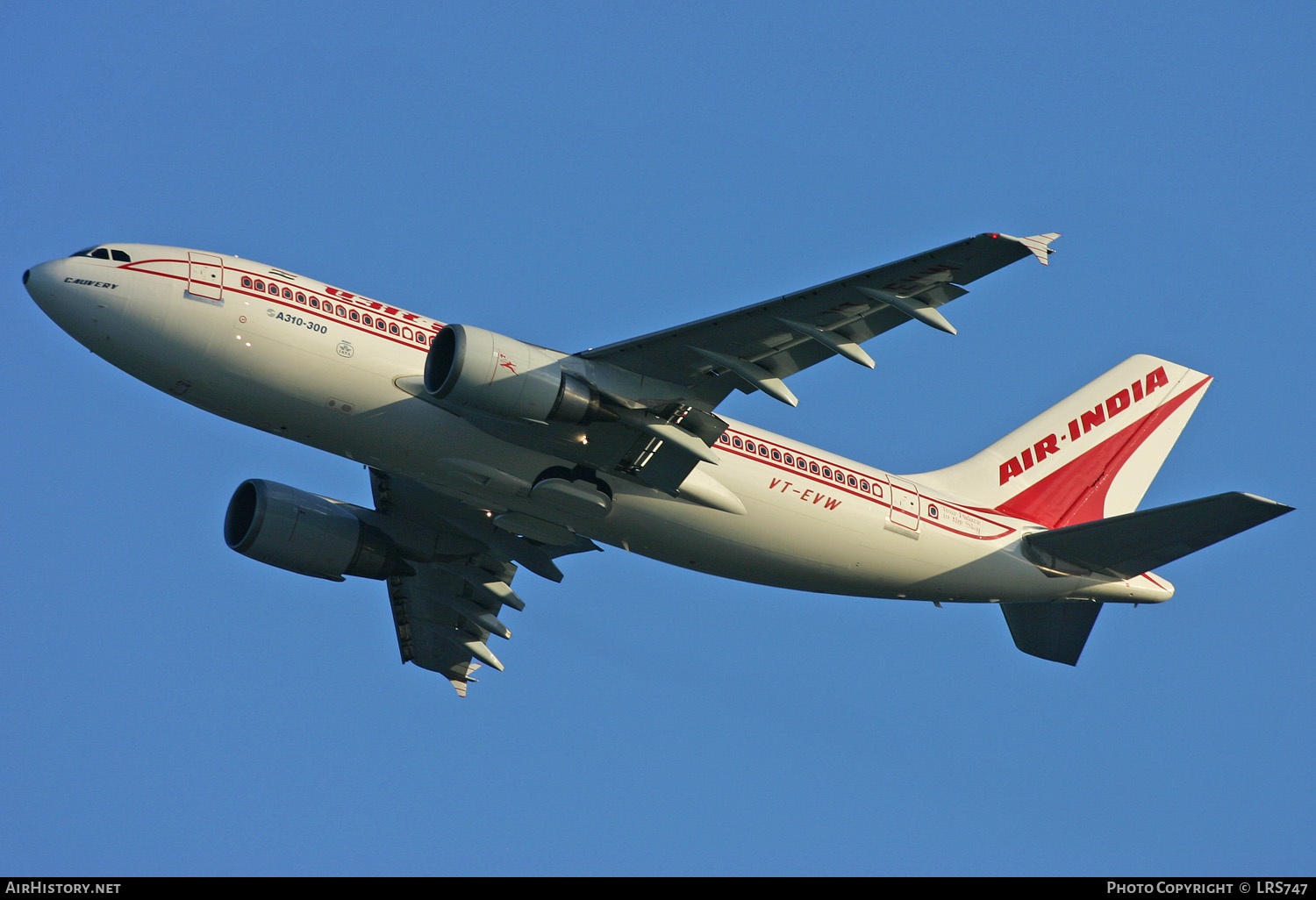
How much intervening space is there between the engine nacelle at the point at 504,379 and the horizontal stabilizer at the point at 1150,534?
38.1ft

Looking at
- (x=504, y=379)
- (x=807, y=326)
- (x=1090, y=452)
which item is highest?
(x=1090, y=452)

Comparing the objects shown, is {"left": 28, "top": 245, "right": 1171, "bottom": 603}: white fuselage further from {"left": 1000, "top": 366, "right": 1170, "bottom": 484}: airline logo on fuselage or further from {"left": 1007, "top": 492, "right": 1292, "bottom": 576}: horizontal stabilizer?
{"left": 1000, "top": 366, "right": 1170, "bottom": 484}: airline logo on fuselage

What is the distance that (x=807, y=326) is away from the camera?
2377cm

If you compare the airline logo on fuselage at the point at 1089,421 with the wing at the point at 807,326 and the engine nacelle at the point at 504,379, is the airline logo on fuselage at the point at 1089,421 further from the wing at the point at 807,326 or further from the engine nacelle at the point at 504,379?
the engine nacelle at the point at 504,379

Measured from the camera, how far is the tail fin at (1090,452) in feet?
103

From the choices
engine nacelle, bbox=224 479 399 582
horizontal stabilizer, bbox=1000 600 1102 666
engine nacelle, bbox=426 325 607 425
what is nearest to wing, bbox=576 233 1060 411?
engine nacelle, bbox=426 325 607 425

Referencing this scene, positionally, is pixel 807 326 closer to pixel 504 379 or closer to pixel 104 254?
pixel 504 379

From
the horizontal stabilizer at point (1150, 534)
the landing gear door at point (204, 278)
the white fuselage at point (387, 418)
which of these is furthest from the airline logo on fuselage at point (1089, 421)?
the landing gear door at point (204, 278)

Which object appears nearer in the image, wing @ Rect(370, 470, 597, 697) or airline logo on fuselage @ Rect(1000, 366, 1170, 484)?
wing @ Rect(370, 470, 597, 697)

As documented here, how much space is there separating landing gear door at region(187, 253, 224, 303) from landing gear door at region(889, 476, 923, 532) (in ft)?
47.9

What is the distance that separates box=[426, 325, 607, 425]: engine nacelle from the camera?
76.8ft

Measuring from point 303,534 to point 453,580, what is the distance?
4442 millimetres

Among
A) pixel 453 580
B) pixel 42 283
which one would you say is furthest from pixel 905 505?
pixel 42 283
